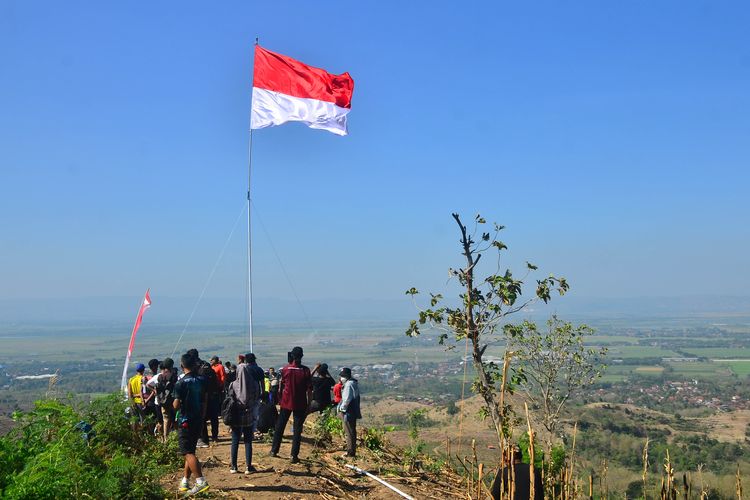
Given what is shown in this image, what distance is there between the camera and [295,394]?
10008mm

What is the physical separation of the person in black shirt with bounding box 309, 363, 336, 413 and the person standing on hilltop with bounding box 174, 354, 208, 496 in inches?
159

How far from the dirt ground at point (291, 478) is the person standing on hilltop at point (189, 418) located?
214 mm

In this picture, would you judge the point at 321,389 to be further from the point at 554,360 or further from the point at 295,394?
the point at 554,360

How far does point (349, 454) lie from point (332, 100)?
341 inches

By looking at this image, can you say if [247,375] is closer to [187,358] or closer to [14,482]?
[187,358]

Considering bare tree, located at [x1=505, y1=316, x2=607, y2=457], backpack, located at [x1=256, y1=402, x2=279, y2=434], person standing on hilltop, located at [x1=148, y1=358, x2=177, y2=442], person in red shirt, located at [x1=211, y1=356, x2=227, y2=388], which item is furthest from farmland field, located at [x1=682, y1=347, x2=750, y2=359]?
person standing on hilltop, located at [x1=148, y1=358, x2=177, y2=442]

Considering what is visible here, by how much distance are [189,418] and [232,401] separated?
4.47ft

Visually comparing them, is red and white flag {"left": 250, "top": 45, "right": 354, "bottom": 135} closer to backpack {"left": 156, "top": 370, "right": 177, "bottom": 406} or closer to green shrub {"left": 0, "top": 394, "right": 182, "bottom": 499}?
backpack {"left": 156, "top": 370, "right": 177, "bottom": 406}

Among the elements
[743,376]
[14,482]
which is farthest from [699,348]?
[14,482]

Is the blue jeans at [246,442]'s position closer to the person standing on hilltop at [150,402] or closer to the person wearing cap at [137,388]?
the person standing on hilltop at [150,402]

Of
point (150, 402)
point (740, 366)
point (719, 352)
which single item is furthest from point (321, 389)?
point (719, 352)

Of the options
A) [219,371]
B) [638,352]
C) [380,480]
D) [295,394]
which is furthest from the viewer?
[638,352]

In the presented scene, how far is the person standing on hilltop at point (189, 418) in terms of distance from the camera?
792 cm

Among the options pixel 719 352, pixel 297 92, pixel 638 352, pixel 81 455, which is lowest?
pixel 719 352
